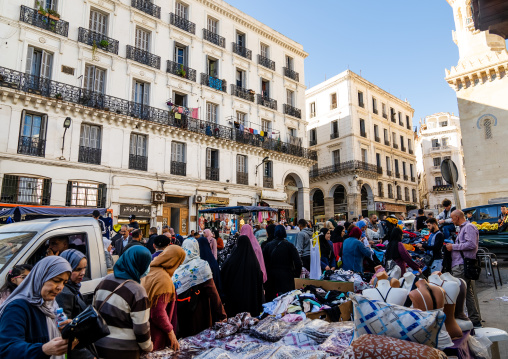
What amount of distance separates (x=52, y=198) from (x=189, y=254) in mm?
13146

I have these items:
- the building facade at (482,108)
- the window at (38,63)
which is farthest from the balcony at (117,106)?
the building facade at (482,108)

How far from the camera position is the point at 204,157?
21.1 m

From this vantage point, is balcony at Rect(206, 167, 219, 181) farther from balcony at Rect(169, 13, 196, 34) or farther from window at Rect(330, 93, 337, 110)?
window at Rect(330, 93, 337, 110)

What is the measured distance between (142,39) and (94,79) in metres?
4.39

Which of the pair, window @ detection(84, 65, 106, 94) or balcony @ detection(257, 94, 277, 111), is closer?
window @ detection(84, 65, 106, 94)

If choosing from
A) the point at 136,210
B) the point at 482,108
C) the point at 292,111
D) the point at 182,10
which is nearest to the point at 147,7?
the point at 182,10

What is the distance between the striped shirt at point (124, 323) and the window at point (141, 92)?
58.9 feet

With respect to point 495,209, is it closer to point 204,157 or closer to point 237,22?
point 204,157

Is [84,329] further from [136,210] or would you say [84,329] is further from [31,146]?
[136,210]

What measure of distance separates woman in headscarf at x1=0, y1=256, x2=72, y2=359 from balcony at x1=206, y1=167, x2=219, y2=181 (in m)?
19.0

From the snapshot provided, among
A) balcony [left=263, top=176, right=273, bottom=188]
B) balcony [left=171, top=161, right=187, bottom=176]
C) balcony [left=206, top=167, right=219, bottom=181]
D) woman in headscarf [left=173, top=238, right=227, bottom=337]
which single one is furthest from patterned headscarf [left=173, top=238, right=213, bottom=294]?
balcony [left=263, top=176, right=273, bottom=188]

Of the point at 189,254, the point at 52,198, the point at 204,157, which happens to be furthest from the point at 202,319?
the point at 204,157

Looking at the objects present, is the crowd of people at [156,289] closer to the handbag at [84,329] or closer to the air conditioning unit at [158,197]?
the handbag at [84,329]

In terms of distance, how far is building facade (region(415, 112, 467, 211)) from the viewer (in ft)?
146
